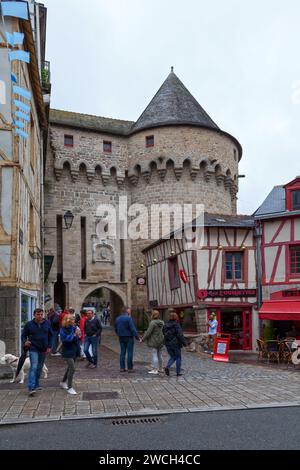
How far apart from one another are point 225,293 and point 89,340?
7.19 meters

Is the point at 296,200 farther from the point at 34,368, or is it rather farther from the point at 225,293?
the point at 34,368

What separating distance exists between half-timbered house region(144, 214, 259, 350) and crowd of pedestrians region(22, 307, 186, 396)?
559cm

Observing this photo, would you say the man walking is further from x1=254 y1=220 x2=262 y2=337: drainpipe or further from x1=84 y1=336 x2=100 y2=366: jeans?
x1=254 y1=220 x2=262 y2=337: drainpipe

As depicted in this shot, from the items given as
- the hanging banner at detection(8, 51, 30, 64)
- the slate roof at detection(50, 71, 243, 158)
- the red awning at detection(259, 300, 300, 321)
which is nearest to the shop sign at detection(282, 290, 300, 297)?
the red awning at detection(259, 300, 300, 321)

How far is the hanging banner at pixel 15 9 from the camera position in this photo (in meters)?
10.0

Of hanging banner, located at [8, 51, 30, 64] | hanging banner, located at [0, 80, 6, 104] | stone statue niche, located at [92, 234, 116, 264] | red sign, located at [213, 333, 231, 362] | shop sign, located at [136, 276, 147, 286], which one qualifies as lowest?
red sign, located at [213, 333, 231, 362]

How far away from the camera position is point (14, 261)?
9859mm

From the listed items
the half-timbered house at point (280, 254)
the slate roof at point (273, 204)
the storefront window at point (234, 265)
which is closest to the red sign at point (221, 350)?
the half-timbered house at point (280, 254)

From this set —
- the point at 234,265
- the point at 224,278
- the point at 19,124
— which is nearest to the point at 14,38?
the point at 19,124

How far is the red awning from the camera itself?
1456cm

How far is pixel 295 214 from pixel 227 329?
447 cm

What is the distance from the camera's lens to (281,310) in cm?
1505
